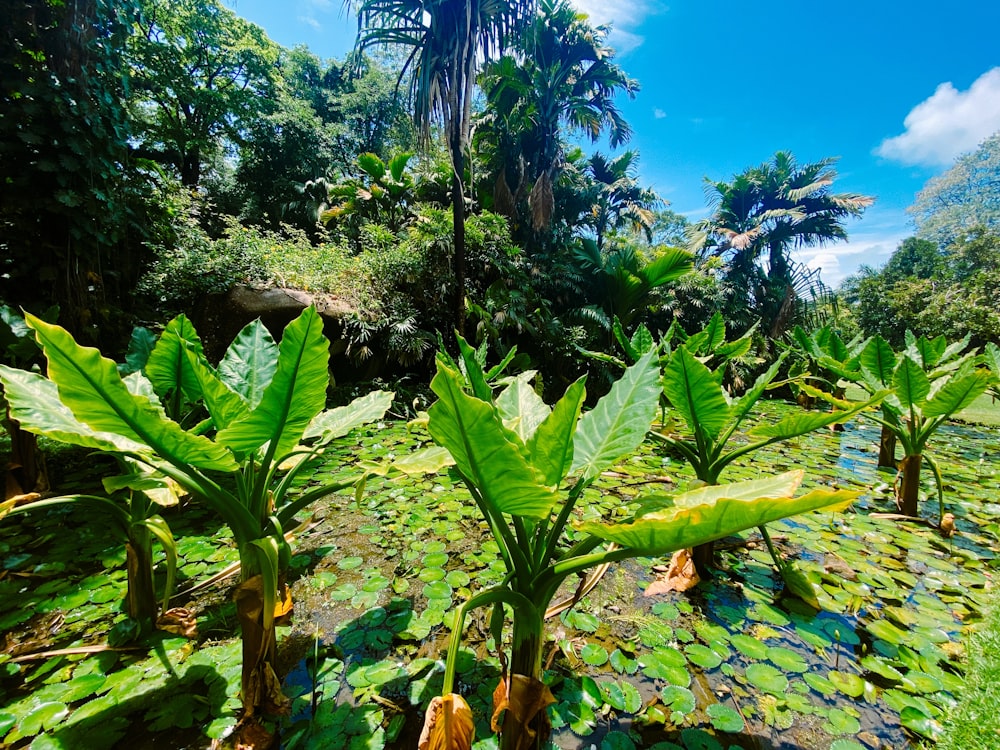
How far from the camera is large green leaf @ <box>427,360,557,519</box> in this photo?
0.69 metres

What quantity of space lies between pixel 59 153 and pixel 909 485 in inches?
216

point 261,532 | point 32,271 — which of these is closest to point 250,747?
point 261,532

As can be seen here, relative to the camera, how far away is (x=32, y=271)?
257 centimetres

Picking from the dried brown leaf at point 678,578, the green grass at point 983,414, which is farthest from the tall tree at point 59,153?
the green grass at point 983,414

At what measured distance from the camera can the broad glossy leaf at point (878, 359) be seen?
219 centimetres

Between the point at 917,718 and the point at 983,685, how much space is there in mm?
231

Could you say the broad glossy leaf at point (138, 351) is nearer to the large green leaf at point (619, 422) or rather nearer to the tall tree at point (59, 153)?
the tall tree at point (59, 153)

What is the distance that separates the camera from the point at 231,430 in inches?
33.5

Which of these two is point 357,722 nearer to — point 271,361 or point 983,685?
point 271,361

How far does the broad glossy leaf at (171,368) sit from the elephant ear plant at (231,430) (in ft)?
0.95

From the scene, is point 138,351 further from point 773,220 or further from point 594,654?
point 773,220

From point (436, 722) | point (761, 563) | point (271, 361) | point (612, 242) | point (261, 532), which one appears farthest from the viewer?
point (612, 242)

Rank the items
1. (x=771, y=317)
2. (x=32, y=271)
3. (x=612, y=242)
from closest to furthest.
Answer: (x=32, y=271) → (x=612, y=242) → (x=771, y=317)

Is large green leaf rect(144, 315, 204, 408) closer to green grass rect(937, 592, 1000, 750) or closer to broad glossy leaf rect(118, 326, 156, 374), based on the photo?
broad glossy leaf rect(118, 326, 156, 374)
